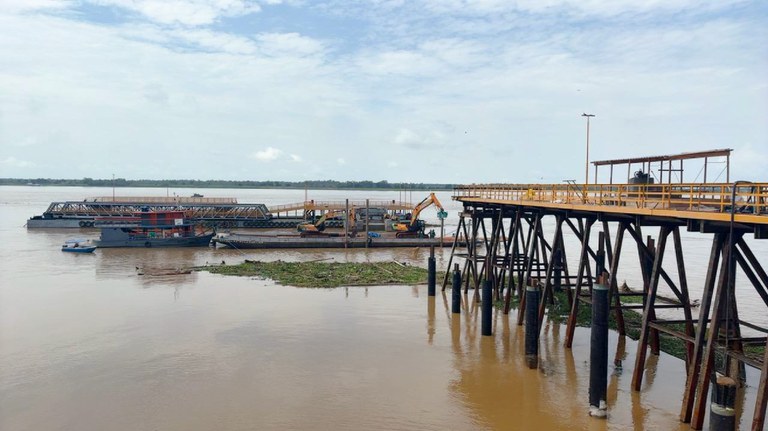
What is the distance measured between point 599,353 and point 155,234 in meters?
45.0

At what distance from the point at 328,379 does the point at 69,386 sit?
7.52m

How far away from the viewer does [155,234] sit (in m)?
50.5

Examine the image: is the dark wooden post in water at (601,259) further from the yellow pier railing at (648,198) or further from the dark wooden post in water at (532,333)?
the dark wooden post in water at (532,333)

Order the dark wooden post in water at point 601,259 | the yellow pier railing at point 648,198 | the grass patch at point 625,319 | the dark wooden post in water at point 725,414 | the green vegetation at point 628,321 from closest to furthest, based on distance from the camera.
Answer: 1. the dark wooden post in water at point 725,414
2. the yellow pier railing at point 648,198
3. the green vegetation at point 628,321
4. the grass patch at point 625,319
5. the dark wooden post in water at point 601,259

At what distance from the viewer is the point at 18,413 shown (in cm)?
1447

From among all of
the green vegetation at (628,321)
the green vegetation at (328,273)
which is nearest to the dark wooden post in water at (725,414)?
the green vegetation at (628,321)

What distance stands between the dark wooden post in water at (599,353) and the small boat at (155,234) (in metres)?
43.6

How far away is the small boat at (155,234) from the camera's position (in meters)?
48.9

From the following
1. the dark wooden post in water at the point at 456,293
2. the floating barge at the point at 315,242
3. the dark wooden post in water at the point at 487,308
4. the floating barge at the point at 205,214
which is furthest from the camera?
the floating barge at the point at 205,214

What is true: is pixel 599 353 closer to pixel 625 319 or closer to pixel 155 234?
pixel 625 319

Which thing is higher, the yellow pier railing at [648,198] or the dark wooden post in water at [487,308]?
the yellow pier railing at [648,198]

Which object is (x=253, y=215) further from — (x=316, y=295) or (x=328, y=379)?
(x=328, y=379)

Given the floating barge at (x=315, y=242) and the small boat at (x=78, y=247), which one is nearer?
the small boat at (x=78, y=247)

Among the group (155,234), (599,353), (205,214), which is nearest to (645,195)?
(599,353)
